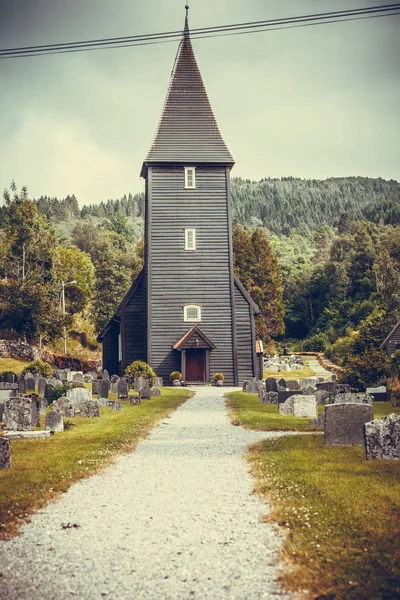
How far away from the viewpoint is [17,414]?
18953 millimetres

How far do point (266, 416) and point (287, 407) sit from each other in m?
1.12

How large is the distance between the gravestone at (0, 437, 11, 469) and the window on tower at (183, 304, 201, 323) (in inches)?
1288

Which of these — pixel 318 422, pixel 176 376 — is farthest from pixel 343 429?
pixel 176 376

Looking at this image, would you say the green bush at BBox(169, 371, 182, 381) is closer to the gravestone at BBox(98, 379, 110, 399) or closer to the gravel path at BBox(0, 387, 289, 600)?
the gravestone at BBox(98, 379, 110, 399)

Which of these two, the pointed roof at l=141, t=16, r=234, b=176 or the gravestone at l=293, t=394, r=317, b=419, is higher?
the pointed roof at l=141, t=16, r=234, b=176

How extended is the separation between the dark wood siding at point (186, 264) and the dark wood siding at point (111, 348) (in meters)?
7.58

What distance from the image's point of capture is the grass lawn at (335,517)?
21.8 ft

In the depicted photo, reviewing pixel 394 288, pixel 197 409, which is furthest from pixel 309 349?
pixel 197 409

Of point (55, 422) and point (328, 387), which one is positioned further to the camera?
point (328, 387)

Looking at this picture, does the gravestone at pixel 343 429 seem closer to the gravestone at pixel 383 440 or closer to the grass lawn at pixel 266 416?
the gravestone at pixel 383 440

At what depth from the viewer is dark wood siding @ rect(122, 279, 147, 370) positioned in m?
46.8

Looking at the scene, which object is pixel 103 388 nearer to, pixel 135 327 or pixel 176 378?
pixel 176 378

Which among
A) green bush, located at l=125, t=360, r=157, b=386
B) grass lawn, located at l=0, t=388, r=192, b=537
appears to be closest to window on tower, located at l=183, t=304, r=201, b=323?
green bush, located at l=125, t=360, r=157, b=386

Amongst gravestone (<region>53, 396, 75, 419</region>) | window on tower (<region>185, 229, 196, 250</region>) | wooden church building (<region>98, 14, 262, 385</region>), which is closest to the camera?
gravestone (<region>53, 396, 75, 419</region>)
